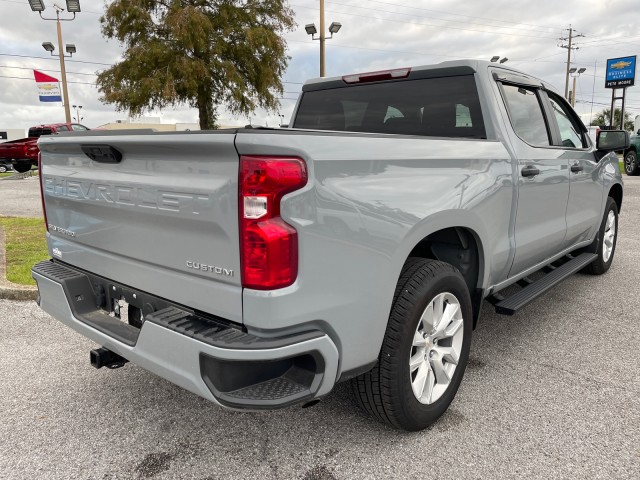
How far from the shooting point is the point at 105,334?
2350 millimetres

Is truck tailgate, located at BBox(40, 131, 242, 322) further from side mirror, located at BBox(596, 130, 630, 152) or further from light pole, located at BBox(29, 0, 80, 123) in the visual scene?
light pole, located at BBox(29, 0, 80, 123)

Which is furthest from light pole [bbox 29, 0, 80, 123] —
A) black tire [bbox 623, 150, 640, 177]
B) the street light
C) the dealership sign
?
the dealership sign

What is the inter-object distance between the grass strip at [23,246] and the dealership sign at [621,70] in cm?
3935

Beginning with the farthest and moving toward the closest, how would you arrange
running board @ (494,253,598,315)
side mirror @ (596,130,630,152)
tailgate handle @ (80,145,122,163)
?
side mirror @ (596,130,630,152) < running board @ (494,253,598,315) < tailgate handle @ (80,145,122,163)

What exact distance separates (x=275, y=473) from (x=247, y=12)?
24.7 m

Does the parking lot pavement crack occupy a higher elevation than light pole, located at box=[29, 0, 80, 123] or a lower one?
lower

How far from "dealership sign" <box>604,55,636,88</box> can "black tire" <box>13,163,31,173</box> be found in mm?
36908

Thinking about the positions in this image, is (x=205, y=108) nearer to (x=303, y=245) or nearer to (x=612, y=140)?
(x=612, y=140)

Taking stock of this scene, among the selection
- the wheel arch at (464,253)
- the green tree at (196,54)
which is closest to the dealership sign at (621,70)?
the green tree at (196,54)

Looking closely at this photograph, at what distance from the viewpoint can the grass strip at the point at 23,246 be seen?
525 centimetres

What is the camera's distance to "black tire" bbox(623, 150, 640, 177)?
17.5 m

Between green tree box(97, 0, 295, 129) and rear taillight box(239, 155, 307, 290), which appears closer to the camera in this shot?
rear taillight box(239, 155, 307, 290)

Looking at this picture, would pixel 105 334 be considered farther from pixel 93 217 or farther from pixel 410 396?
pixel 410 396

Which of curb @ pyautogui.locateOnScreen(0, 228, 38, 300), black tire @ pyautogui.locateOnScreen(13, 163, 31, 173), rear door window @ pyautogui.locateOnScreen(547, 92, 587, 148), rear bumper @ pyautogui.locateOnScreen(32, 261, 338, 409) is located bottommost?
curb @ pyautogui.locateOnScreen(0, 228, 38, 300)
